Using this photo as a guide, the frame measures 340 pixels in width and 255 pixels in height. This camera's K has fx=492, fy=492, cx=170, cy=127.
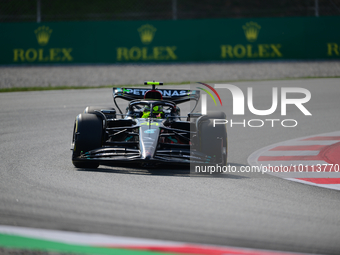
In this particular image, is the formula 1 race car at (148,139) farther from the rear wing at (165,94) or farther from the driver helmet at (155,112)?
the rear wing at (165,94)

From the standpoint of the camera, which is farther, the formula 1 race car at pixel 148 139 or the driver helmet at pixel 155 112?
the driver helmet at pixel 155 112

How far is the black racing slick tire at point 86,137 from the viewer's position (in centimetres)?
670

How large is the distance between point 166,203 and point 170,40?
1521 cm

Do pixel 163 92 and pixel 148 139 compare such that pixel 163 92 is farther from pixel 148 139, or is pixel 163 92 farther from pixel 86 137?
pixel 86 137

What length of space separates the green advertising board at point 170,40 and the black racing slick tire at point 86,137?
12714 mm

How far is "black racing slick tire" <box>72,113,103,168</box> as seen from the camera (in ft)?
22.0

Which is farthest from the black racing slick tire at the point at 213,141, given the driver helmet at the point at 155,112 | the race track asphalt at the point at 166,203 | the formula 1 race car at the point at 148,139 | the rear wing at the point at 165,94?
the rear wing at the point at 165,94

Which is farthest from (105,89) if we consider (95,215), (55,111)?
(95,215)

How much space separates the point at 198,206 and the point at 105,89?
422 inches

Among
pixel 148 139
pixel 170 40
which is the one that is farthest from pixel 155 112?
pixel 170 40

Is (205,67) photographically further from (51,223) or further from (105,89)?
(51,223)

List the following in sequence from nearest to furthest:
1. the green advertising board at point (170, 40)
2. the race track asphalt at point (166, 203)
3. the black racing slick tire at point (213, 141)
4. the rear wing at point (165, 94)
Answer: the race track asphalt at point (166, 203), the black racing slick tire at point (213, 141), the rear wing at point (165, 94), the green advertising board at point (170, 40)

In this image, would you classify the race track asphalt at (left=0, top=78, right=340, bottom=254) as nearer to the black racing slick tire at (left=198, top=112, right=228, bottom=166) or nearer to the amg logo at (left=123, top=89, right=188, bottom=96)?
the black racing slick tire at (left=198, top=112, right=228, bottom=166)

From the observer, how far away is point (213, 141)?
674cm
